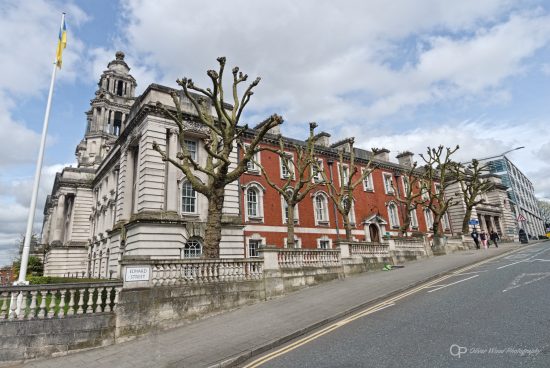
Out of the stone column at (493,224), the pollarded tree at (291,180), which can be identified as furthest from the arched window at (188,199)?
the stone column at (493,224)

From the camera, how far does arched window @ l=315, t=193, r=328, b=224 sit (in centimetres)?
3019

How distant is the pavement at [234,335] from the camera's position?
24.8 feet

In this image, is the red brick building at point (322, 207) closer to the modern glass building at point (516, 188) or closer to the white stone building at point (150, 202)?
the white stone building at point (150, 202)

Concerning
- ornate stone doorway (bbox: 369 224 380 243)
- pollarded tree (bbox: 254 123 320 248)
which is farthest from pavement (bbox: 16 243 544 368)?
ornate stone doorway (bbox: 369 224 380 243)

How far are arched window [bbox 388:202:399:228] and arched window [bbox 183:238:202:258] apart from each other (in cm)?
2437

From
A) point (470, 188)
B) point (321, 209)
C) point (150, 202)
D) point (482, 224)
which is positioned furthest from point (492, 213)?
point (150, 202)

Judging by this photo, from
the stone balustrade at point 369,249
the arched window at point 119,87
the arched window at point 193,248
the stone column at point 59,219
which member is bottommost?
the stone balustrade at point 369,249

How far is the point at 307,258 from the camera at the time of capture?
1547 cm

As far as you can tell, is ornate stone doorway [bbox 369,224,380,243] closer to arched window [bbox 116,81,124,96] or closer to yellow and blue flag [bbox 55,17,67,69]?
yellow and blue flag [bbox 55,17,67,69]

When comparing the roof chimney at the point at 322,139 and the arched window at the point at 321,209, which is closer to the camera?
the arched window at the point at 321,209

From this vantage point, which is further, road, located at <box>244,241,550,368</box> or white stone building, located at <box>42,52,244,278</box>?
white stone building, located at <box>42,52,244,278</box>

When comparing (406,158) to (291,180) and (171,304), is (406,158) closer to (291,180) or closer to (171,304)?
(291,180)

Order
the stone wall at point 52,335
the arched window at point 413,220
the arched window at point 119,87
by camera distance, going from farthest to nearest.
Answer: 1. the arched window at point 119,87
2. the arched window at point 413,220
3. the stone wall at point 52,335

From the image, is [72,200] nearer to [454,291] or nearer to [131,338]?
[131,338]
